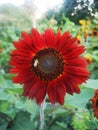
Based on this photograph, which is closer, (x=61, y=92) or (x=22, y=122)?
(x=61, y=92)

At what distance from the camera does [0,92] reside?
1280 millimetres

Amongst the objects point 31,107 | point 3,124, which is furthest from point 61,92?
point 3,124

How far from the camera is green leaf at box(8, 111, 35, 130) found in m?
1.33

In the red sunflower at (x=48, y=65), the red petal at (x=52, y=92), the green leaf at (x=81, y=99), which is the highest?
the red sunflower at (x=48, y=65)

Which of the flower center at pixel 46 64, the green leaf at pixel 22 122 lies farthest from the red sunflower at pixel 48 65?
the green leaf at pixel 22 122

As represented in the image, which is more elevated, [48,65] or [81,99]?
[48,65]

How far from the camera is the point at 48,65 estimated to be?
1291 mm

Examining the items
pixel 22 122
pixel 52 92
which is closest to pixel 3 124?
pixel 22 122

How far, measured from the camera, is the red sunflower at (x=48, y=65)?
48.6 inches

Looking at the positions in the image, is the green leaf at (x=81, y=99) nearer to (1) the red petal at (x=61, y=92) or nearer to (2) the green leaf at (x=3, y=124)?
(1) the red petal at (x=61, y=92)

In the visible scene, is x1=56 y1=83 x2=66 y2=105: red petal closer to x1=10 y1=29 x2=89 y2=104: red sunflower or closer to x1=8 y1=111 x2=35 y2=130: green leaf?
x1=10 y1=29 x2=89 y2=104: red sunflower

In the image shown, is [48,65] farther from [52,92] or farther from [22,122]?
[22,122]

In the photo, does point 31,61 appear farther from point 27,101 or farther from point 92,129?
point 92,129

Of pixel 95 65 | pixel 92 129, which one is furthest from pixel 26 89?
pixel 95 65
